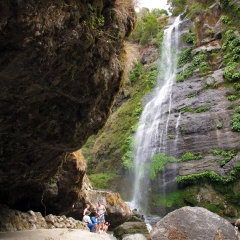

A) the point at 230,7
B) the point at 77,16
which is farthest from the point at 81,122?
the point at 230,7

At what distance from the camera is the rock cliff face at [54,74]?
14.6 ft

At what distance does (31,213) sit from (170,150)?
16141 millimetres

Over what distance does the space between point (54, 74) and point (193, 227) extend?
7.70 metres

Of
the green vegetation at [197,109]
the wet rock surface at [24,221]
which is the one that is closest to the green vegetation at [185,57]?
the green vegetation at [197,109]

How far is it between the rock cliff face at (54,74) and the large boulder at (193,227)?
15.4 ft

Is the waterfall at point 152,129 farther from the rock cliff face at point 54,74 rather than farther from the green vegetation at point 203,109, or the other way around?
the rock cliff face at point 54,74

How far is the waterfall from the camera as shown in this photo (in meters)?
24.6

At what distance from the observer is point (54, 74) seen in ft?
18.1

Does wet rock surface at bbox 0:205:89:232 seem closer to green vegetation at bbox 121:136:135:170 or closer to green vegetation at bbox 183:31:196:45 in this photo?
green vegetation at bbox 121:136:135:170

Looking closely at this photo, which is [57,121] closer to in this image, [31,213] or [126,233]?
[31,213]

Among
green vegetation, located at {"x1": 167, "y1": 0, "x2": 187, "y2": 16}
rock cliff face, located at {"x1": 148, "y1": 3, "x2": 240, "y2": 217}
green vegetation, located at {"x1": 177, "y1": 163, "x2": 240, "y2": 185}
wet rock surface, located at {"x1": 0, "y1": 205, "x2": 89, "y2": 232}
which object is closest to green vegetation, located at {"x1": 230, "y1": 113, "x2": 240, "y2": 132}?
rock cliff face, located at {"x1": 148, "y1": 3, "x2": 240, "y2": 217}

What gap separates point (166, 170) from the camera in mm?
23562

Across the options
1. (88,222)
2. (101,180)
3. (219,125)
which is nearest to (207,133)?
(219,125)

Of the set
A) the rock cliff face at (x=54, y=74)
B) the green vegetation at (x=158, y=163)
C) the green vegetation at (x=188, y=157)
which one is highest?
the green vegetation at (x=188, y=157)
